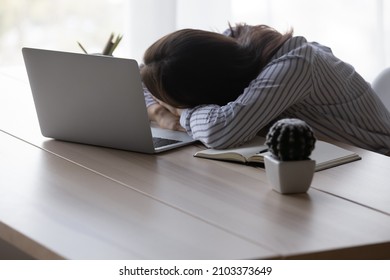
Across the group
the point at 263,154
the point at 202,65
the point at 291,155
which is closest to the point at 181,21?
the point at 202,65

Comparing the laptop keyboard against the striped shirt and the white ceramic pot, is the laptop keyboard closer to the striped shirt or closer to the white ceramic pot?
the striped shirt

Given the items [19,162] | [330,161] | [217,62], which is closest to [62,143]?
[19,162]

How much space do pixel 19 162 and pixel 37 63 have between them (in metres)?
0.26

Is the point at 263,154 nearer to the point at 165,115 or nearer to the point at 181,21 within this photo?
the point at 165,115

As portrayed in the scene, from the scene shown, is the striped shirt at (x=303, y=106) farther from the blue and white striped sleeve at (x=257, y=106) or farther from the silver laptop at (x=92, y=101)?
the silver laptop at (x=92, y=101)

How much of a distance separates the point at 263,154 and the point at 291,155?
202 millimetres

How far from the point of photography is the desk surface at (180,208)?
4.42 feet

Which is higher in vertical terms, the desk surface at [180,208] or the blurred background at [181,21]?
the desk surface at [180,208]

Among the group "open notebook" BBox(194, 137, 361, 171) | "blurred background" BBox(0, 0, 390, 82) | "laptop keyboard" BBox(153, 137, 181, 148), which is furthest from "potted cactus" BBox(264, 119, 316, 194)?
"blurred background" BBox(0, 0, 390, 82)

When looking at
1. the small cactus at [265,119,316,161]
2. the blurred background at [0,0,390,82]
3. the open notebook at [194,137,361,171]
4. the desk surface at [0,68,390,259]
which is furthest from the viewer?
the blurred background at [0,0,390,82]

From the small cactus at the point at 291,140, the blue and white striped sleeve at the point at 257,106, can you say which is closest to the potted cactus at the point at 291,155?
the small cactus at the point at 291,140

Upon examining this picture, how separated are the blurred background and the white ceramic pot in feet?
A: 5.32

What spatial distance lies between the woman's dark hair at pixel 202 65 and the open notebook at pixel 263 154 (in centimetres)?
18

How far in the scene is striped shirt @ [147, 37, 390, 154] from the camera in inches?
75.2
